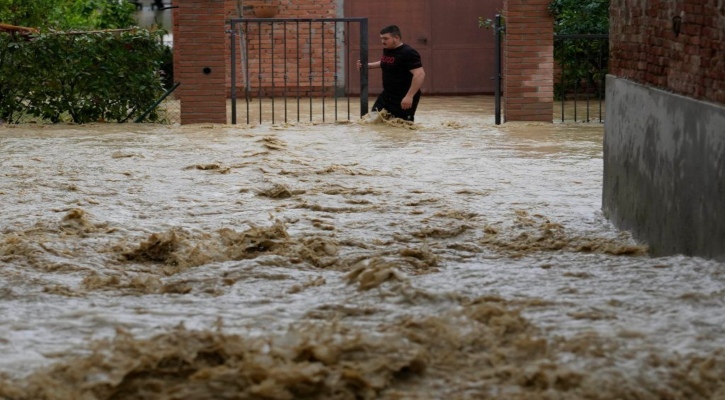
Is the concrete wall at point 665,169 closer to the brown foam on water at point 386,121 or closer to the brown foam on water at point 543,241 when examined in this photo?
the brown foam on water at point 543,241

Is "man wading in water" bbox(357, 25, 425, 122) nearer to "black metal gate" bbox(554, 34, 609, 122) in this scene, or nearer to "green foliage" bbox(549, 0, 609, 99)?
"green foliage" bbox(549, 0, 609, 99)

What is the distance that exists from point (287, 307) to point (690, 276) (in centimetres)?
188

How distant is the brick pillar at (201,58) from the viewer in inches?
602

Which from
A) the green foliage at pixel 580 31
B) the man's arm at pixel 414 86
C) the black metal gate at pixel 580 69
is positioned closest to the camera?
the man's arm at pixel 414 86

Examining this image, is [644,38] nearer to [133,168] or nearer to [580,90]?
[133,168]

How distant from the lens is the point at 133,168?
10.8 meters

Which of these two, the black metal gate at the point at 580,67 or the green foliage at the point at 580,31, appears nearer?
the green foliage at the point at 580,31

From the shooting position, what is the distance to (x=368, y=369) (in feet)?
14.0

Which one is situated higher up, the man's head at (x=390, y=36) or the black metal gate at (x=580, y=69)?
the man's head at (x=390, y=36)

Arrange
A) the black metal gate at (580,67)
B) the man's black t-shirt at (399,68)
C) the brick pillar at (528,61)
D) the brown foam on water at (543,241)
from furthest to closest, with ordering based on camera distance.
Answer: the black metal gate at (580,67) → the brick pillar at (528,61) → the man's black t-shirt at (399,68) → the brown foam on water at (543,241)

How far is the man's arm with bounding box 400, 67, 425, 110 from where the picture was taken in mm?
14594

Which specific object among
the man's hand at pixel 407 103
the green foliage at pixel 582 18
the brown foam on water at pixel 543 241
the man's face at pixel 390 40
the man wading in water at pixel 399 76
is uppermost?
the green foliage at pixel 582 18

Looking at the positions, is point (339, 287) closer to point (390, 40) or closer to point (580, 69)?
point (390, 40)

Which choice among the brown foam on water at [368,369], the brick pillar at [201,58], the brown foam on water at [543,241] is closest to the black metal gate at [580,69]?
the brick pillar at [201,58]
